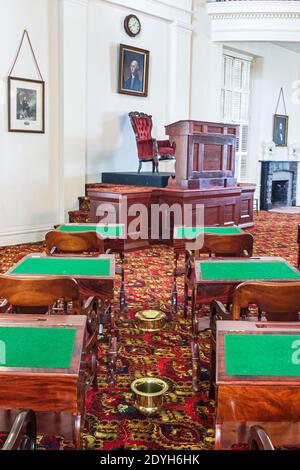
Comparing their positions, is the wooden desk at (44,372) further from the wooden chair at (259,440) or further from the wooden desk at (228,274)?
the wooden desk at (228,274)

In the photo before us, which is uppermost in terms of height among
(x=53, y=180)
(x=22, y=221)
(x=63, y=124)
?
(x=63, y=124)

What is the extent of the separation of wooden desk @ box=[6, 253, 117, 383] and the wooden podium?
4.62m

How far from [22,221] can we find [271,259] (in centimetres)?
534

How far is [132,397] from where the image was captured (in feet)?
9.77

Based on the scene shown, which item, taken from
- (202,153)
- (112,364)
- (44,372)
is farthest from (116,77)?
(44,372)

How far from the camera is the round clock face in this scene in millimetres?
9383

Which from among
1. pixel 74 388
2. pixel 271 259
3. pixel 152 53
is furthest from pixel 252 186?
pixel 74 388

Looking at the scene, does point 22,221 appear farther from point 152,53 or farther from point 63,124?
point 152,53

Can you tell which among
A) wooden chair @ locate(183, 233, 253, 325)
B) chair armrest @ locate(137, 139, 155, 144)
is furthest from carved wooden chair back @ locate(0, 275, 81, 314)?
chair armrest @ locate(137, 139, 155, 144)

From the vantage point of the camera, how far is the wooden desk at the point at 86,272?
3076mm

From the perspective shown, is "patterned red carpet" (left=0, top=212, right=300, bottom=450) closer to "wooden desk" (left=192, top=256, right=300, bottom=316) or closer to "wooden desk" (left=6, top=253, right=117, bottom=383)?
"wooden desk" (left=6, top=253, right=117, bottom=383)
